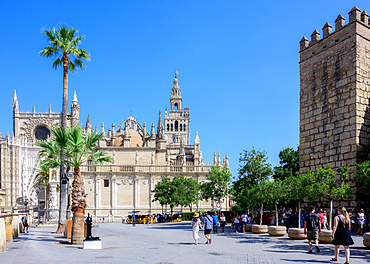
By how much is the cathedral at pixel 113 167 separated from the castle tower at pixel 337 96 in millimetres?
35411

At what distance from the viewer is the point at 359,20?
2014cm

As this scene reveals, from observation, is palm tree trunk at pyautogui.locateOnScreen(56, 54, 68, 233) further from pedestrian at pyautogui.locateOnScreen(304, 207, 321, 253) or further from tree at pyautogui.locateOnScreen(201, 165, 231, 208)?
tree at pyautogui.locateOnScreen(201, 165, 231, 208)

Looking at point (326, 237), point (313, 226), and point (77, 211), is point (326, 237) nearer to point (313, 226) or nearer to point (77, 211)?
point (313, 226)

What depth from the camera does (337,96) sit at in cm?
2083

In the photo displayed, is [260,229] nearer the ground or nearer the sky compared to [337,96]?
nearer the ground

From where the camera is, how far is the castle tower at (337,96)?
19.9 metres

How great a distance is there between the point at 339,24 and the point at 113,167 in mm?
45861

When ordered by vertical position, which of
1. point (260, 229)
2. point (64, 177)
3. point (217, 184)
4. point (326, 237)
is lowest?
point (260, 229)

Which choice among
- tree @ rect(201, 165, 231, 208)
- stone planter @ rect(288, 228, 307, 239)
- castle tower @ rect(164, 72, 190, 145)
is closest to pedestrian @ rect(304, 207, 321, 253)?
stone planter @ rect(288, 228, 307, 239)

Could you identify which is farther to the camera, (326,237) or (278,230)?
(278,230)

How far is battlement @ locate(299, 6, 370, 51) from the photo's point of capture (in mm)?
20131

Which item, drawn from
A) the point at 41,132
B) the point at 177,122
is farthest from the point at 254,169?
the point at 177,122

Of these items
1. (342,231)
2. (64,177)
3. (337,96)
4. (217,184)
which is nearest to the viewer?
(342,231)

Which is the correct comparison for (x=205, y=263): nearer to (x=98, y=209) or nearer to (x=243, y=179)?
(x=243, y=179)
